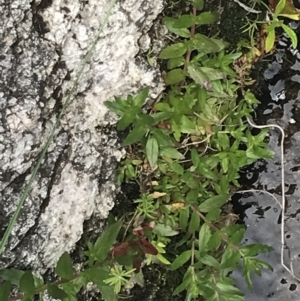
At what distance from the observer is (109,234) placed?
5.02 ft

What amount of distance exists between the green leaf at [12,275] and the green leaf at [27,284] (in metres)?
0.07

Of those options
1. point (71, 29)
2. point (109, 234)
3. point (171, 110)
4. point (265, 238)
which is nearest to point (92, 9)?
point (71, 29)

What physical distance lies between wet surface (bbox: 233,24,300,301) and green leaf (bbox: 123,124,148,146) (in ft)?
2.07

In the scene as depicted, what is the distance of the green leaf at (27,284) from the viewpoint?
137 cm

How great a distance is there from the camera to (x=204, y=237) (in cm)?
168

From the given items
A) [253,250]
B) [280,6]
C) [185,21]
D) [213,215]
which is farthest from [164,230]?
[280,6]

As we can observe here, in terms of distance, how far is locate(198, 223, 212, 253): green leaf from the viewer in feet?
5.50

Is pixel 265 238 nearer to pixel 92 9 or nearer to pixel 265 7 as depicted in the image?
pixel 265 7

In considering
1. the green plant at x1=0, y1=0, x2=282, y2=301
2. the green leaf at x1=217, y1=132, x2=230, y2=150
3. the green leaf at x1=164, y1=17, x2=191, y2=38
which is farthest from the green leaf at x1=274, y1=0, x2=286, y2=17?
the green leaf at x1=217, y1=132, x2=230, y2=150

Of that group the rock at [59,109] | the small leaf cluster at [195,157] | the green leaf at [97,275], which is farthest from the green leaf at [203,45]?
the green leaf at [97,275]

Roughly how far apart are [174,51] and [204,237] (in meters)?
0.57

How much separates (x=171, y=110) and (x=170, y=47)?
0.62 feet

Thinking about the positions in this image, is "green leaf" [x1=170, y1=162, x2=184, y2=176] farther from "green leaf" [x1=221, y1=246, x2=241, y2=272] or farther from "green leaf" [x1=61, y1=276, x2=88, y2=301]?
"green leaf" [x1=61, y1=276, x2=88, y2=301]

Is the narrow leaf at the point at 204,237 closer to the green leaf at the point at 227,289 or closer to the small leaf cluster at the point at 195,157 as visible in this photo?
the small leaf cluster at the point at 195,157
